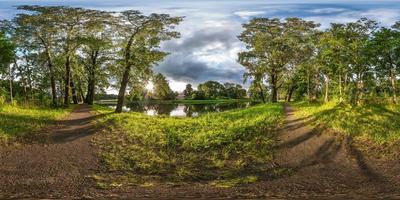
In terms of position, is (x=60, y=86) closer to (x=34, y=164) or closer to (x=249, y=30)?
(x=249, y=30)

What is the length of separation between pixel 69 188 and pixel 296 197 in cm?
635

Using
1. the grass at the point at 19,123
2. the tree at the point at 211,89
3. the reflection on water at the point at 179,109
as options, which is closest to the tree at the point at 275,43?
the reflection on water at the point at 179,109

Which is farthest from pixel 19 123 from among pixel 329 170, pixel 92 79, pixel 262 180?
pixel 92 79

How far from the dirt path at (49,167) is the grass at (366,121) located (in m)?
11.5

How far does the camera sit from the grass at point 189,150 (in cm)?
1459

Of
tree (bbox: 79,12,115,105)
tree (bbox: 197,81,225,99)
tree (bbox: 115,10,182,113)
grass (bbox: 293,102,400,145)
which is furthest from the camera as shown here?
tree (bbox: 197,81,225,99)

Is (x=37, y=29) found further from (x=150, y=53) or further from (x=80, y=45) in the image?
(x=150, y=53)

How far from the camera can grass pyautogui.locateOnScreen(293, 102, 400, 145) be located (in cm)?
1884

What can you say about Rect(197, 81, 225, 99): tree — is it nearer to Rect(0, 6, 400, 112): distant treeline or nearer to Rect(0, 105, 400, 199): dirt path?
Rect(0, 6, 400, 112): distant treeline

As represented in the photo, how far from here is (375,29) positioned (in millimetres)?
39906

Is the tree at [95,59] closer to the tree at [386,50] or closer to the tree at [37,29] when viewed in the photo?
the tree at [37,29]

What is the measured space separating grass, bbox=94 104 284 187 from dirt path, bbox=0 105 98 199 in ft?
2.50

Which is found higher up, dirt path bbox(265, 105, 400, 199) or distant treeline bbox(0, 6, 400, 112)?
distant treeline bbox(0, 6, 400, 112)

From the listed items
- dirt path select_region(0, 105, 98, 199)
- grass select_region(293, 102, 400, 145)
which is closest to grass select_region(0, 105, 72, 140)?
dirt path select_region(0, 105, 98, 199)
